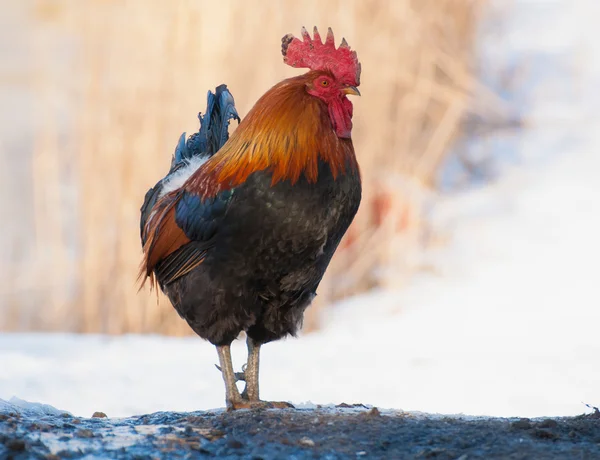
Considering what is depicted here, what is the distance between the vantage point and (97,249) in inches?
315

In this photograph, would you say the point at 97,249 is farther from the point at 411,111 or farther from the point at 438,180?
the point at 438,180

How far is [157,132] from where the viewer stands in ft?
26.0

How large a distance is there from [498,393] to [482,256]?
400 centimetres

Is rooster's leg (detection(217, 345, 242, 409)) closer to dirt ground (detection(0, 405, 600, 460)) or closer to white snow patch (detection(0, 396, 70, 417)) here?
dirt ground (detection(0, 405, 600, 460))

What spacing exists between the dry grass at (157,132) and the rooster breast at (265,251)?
3763mm

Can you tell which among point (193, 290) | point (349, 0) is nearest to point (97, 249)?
point (349, 0)

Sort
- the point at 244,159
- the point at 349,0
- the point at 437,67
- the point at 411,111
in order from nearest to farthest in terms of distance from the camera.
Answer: the point at 244,159 → the point at 349,0 → the point at 411,111 → the point at 437,67

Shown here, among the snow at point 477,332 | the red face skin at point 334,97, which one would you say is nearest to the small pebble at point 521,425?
the red face skin at point 334,97

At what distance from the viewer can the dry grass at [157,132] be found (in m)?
8.01

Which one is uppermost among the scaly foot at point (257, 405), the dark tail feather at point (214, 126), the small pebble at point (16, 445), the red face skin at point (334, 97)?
the dark tail feather at point (214, 126)

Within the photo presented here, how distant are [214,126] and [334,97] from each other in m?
0.99

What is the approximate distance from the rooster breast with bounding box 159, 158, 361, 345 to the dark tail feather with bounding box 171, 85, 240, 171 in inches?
36.5

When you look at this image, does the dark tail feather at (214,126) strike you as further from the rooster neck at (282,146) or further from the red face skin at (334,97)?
the red face skin at (334,97)

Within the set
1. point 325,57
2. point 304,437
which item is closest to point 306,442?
point 304,437
